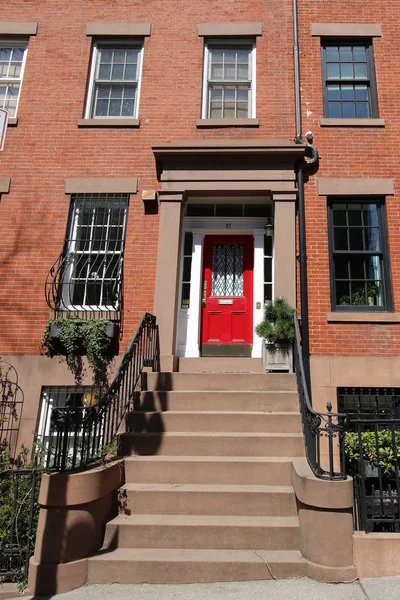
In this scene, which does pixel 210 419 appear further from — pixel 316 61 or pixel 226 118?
pixel 316 61

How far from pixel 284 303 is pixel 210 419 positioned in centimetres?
234

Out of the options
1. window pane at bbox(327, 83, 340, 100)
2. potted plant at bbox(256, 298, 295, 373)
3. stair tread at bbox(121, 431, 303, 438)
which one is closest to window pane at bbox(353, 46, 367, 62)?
window pane at bbox(327, 83, 340, 100)

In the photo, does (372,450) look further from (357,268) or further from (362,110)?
(362,110)

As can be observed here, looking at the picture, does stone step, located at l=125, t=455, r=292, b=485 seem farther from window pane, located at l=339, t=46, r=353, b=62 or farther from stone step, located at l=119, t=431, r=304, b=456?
window pane, located at l=339, t=46, r=353, b=62

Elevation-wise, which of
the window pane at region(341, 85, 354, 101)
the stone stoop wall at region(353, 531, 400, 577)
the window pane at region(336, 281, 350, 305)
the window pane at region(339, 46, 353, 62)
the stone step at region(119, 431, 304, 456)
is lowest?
the stone stoop wall at region(353, 531, 400, 577)

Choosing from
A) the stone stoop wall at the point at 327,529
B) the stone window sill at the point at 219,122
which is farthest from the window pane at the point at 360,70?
the stone stoop wall at the point at 327,529

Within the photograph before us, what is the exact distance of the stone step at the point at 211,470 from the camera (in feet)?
15.7

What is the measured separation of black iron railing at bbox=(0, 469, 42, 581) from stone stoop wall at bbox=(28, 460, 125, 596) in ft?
1.18

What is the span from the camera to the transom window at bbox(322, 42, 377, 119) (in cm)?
828

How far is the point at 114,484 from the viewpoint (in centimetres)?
455

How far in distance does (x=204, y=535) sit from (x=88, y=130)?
7322mm

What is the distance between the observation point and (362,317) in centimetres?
703

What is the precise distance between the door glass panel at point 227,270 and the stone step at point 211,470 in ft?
11.9

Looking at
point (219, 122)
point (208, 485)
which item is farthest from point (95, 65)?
point (208, 485)
